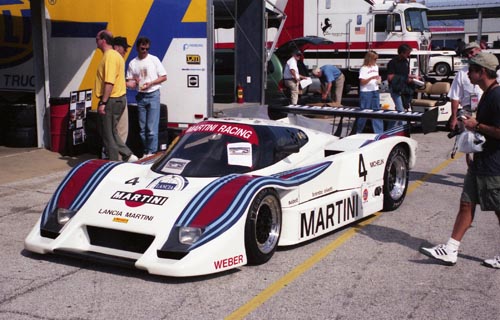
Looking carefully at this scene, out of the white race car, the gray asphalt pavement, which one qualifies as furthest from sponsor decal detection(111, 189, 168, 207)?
the gray asphalt pavement

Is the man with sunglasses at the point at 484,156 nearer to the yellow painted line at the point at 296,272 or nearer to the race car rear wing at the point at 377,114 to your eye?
the yellow painted line at the point at 296,272

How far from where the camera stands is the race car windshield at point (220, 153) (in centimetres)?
591

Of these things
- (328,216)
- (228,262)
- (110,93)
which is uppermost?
(110,93)

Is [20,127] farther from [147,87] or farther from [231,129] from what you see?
[231,129]

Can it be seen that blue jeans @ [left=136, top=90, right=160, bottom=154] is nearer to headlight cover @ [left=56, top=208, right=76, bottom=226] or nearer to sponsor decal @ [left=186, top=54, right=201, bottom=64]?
sponsor decal @ [left=186, top=54, right=201, bottom=64]

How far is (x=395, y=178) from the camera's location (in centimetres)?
756

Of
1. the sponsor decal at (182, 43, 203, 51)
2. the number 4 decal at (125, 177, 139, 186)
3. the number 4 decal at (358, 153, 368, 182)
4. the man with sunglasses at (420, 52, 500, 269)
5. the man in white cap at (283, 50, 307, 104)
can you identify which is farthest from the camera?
the man in white cap at (283, 50, 307, 104)

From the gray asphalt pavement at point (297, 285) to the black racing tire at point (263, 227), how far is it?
4.8 inches

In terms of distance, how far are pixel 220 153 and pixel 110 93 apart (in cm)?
343

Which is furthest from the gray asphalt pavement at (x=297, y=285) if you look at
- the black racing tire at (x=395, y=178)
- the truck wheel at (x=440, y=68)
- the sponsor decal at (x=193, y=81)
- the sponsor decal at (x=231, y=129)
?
the truck wheel at (x=440, y=68)

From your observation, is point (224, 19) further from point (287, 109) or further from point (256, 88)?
point (287, 109)

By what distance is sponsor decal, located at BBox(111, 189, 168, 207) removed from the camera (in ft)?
17.1

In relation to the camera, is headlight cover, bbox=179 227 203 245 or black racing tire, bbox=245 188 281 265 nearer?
headlight cover, bbox=179 227 203 245

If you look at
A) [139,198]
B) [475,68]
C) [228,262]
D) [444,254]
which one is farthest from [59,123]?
[475,68]
